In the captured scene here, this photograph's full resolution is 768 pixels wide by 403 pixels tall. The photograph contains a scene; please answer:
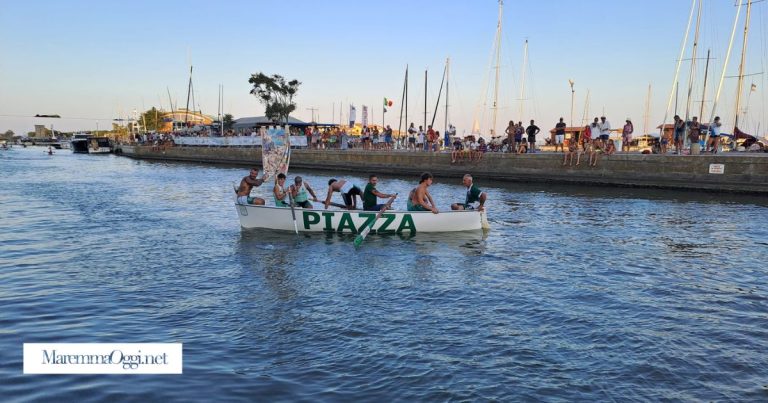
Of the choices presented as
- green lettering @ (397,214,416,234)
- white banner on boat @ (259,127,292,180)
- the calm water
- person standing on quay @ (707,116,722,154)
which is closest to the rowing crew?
green lettering @ (397,214,416,234)

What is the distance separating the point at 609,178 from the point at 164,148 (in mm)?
54947

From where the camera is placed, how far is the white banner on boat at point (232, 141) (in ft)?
167

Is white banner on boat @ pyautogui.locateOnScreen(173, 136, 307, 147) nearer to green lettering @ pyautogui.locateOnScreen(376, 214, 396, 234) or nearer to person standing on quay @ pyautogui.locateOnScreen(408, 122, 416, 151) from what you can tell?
person standing on quay @ pyautogui.locateOnScreen(408, 122, 416, 151)

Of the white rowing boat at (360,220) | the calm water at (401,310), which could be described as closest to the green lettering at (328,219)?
the white rowing boat at (360,220)

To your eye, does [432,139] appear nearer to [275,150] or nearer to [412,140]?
[412,140]

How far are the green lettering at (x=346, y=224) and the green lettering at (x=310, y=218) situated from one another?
682 mm

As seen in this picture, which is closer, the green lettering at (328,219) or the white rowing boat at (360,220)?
the white rowing boat at (360,220)

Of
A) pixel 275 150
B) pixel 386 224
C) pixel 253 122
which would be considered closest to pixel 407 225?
pixel 386 224

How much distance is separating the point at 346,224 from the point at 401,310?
6.71 meters

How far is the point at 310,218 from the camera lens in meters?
15.2

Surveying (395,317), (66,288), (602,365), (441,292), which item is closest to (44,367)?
(66,288)

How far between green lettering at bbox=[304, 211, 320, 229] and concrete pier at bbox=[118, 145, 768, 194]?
67.9 feet

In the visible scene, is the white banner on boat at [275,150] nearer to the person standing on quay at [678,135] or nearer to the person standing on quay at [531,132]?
the person standing on quay at [531,132]

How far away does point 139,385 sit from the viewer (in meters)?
6.10
